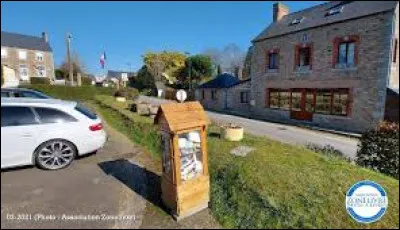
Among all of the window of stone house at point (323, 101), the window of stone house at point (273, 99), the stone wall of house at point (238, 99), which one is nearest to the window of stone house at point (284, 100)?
the window of stone house at point (273, 99)

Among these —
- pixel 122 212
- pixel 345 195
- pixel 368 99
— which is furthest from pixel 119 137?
pixel 368 99

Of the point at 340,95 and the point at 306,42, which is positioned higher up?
the point at 306,42

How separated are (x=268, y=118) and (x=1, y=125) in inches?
750

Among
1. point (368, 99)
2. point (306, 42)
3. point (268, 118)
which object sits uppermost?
point (306, 42)

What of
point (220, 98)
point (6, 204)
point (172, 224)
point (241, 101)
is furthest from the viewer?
point (220, 98)

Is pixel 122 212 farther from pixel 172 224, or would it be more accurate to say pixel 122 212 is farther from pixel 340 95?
pixel 340 95

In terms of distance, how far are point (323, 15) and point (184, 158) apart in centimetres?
1782

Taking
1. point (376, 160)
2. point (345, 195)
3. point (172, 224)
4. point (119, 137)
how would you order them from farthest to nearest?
point (119, 137)
point (376, 160)
point (345, 195)
point (172, 224)

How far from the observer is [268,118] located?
2091cm

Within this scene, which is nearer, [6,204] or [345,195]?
[6,204]

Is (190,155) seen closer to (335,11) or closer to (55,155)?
(55,155)

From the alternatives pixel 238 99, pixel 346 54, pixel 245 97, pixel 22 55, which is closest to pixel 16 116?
pixel 346 54

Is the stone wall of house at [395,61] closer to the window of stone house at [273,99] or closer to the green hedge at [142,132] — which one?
the window of stone house at [273,99]

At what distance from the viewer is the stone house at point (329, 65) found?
566 inches
